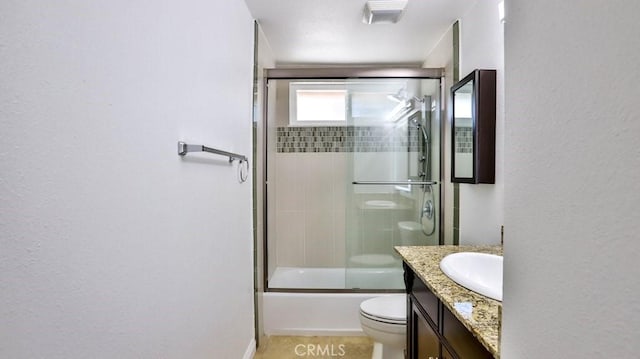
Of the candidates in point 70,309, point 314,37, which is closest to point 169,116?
point 70,309

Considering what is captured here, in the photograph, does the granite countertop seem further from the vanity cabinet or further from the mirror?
the mirror

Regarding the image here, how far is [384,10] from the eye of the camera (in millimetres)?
1983

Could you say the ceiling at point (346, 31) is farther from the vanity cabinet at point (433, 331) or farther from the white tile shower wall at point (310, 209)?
the vanity cabinet at point (433, 331)

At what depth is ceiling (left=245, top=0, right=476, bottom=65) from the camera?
2.04m

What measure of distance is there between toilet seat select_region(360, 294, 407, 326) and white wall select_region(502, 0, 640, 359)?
1286 millimetres

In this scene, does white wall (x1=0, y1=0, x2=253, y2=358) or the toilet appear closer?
white wall (x1=0, y1=0, x2=253, y2=358)

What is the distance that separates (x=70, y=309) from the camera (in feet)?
2.13

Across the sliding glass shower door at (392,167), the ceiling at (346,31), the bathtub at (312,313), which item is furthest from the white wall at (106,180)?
the sliding glass shower door at (392,167)

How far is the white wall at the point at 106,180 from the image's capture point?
0.55 m

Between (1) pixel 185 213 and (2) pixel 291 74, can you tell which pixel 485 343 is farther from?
(2) pixel 291 74

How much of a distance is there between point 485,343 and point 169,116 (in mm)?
1113

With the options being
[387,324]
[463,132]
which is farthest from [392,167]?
[387,324]

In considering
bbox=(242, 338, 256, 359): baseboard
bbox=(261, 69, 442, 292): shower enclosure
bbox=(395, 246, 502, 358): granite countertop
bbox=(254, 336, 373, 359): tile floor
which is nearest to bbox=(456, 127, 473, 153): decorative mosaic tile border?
bbox=(261, 69, 442, 292): shower enclosure

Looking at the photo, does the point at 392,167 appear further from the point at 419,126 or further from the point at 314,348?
the point at 314,348
